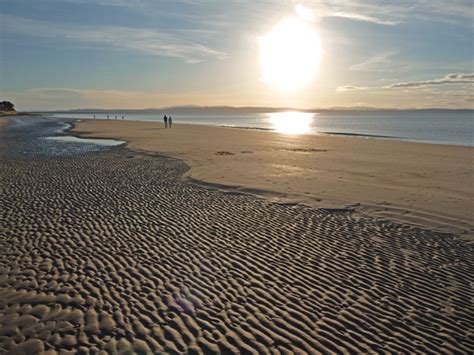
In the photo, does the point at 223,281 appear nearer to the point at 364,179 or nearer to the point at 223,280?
the point at 223,280

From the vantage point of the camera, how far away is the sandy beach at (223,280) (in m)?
6.03

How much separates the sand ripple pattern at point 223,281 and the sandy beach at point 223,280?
0.03 metres

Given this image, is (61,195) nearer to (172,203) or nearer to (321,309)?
(172,203)

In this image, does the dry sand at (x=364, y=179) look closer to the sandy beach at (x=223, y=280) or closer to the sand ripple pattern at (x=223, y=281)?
the sandy beach at (x=223, y=280)

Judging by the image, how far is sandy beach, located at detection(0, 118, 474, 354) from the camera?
19.8ft

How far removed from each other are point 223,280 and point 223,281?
0.05 meters

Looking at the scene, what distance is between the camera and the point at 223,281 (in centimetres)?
803

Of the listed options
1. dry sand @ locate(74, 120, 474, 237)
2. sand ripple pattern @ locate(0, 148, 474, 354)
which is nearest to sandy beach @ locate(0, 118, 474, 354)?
sand ripple pattern @ locate(0, 148, 474, 354)

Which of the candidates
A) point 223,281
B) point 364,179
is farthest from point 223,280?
point 364,179

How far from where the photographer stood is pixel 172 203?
14633mm

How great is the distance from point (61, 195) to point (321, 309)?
13055mm

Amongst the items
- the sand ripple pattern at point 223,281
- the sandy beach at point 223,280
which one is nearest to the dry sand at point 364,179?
the sandy beach at point 223,280

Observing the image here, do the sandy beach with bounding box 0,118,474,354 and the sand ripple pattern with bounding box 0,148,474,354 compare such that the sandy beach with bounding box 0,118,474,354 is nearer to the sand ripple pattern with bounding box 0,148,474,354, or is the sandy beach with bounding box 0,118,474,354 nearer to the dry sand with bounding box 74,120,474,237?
the sand ripple pattern with bounding box 0,148,474,354

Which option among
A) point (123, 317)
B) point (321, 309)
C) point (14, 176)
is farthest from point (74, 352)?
point (14, 176)
